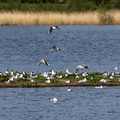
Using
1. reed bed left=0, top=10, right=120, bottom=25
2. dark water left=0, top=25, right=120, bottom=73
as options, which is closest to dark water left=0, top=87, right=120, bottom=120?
dark water left=0, top=25, right=120, bottom=73

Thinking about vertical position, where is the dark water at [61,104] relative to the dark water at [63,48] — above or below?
above

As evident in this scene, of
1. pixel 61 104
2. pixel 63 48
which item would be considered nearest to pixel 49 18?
pixel 63 48

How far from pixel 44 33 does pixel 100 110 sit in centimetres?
3501

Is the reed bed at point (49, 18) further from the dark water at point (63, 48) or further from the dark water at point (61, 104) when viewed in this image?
the dark water at point (61, 104)

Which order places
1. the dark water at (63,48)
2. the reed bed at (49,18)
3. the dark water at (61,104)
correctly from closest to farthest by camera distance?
the dark water at (61,104) → the dark water at (63,48) → the reed bed at (49,18)

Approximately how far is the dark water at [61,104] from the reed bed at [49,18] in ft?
94.9

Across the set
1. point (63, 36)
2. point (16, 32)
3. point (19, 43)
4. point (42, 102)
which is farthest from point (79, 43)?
point (42, 102)

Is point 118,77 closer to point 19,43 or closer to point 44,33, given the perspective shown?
point 19,43

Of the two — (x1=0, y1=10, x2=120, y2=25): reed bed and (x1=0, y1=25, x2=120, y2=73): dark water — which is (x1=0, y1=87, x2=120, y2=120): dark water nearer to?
(x1=0, y1=25, x2=120, y2=73): dark water

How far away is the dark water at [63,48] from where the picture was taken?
1097 inches

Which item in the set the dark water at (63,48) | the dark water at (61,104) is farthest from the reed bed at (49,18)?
the dark water at (61,104)

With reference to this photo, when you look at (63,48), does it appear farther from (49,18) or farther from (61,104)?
(61,104)

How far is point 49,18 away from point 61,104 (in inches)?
1242

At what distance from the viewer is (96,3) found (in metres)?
63.7
